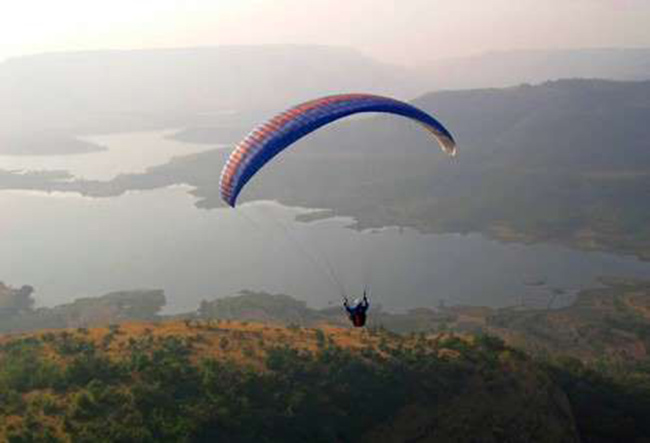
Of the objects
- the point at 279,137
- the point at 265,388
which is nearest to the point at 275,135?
the point at 279,137

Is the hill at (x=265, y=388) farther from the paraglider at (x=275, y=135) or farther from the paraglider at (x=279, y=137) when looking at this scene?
the paraglider at (x=275, y=135)

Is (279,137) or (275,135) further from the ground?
(275,135)

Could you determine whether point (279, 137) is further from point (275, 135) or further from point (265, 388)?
point (265, 388)

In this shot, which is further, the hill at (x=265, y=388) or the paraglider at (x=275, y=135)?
the hill at (x=265, y=388)

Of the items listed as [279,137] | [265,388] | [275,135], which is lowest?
[265,388]

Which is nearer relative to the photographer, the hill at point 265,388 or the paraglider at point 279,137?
the paraglider at point 279,137

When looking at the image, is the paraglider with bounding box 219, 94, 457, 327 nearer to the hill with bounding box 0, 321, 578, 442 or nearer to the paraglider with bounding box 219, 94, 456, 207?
the paraglider with bounding box 219, 94, 456, 207

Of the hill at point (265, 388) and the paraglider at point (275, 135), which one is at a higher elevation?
the paraglider at point (275, 135)

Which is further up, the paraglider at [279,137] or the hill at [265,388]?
the paraglider at [279,137]

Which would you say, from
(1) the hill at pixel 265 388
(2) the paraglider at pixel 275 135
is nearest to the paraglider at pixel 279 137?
(2) the paraglider at pixel 275 135

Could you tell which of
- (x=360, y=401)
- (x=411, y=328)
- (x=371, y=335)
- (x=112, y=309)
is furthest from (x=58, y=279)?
(x=360, y=401)

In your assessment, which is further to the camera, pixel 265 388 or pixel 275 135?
pixel 265 388

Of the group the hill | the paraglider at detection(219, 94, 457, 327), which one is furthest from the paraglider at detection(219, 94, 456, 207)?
the hill
